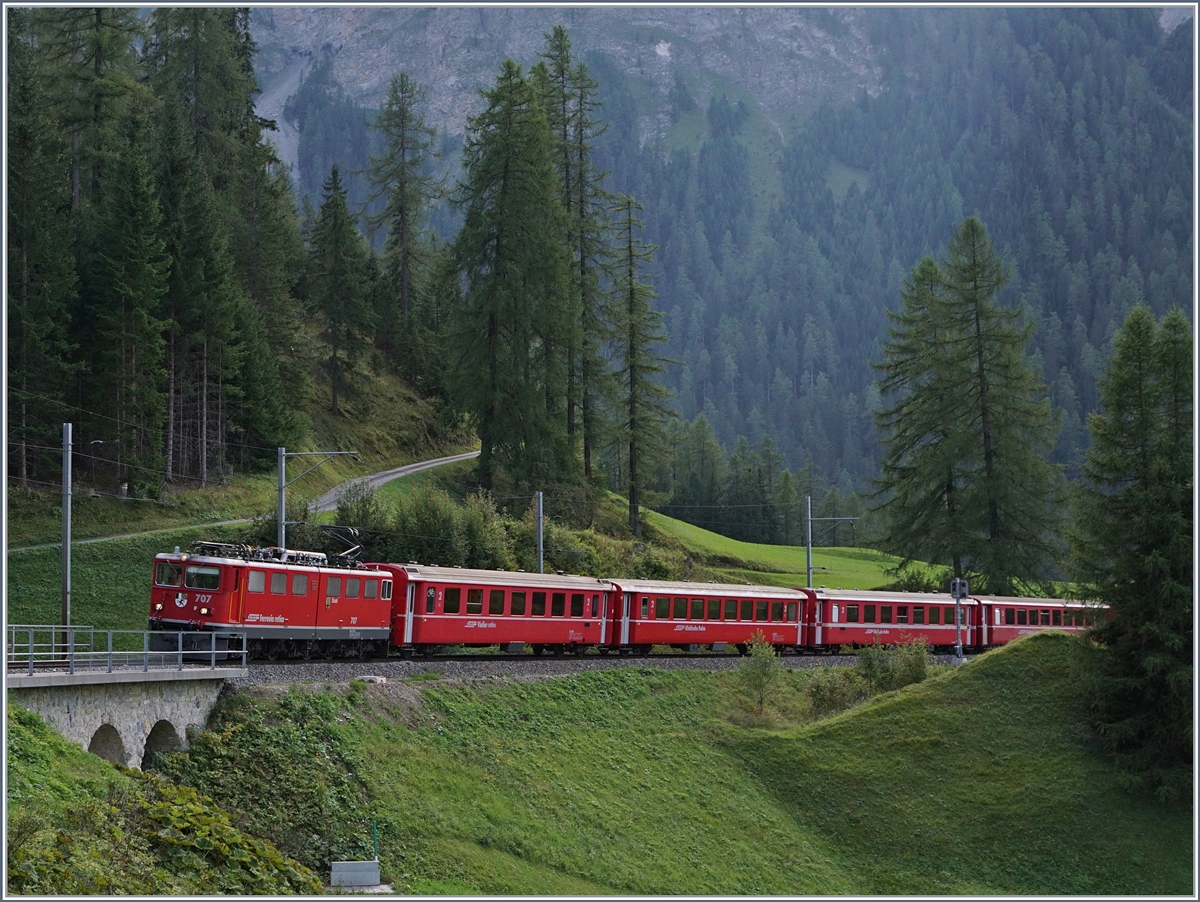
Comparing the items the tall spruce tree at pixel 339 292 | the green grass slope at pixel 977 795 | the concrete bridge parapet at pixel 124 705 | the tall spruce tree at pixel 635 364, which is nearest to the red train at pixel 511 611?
the green grass slope at pixel 977 795

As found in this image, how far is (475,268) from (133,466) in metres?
18.8

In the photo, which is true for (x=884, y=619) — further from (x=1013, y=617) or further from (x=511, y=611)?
(x=511, y=611)

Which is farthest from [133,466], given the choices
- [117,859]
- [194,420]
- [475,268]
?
[117,859]

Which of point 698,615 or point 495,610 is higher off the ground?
point 495,610

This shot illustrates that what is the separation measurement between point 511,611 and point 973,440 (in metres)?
30.0

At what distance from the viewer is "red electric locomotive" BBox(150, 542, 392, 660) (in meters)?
31.0

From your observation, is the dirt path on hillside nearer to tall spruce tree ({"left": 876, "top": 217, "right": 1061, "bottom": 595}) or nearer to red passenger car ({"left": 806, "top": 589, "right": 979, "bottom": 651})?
red passenger car ({"left": 806, "top": 589, "right": 979, "bottom": 651})

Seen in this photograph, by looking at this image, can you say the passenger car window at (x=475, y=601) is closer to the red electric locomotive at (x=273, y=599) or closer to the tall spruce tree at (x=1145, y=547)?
the red electric locomotive at (x=273, y=599)

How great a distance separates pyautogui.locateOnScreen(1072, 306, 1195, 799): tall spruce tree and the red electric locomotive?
2038 cm

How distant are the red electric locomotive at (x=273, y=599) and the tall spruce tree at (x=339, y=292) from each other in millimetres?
37893

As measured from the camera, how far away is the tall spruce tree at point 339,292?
7112 centimetres

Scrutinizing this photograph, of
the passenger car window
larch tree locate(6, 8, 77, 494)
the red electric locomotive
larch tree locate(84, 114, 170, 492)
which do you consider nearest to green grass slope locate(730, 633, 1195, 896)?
the passenger car window

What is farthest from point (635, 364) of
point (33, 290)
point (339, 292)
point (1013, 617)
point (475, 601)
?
point (475, 601)

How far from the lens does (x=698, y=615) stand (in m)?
45.1
